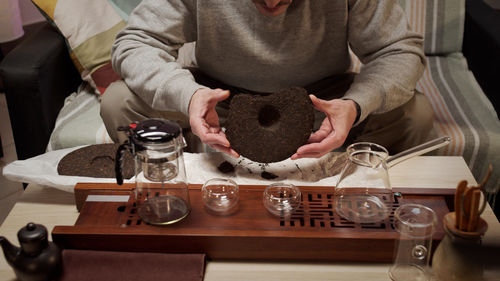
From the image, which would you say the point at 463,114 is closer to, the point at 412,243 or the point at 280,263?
the point at 412,243

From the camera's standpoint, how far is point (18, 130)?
1764 millimetres

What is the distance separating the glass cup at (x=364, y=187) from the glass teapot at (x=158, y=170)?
372mm

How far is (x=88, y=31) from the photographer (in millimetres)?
1991

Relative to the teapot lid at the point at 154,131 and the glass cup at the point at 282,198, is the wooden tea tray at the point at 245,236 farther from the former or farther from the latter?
the teapot lid at the point at 154,131

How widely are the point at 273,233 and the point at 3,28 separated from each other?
1.91 m

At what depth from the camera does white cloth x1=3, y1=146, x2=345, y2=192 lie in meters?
1.28

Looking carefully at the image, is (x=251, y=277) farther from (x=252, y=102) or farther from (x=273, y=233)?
(x=252, y=102)

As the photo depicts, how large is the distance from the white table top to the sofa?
14.8 inches

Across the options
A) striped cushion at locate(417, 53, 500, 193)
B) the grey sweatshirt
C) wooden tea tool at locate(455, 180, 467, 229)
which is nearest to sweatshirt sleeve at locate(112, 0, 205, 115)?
the grey sweatshirt

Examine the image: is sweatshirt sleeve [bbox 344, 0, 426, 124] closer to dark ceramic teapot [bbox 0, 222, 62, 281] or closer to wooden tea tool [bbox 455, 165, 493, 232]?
wooden tea tool [bbox 455, 165, 493, 232]

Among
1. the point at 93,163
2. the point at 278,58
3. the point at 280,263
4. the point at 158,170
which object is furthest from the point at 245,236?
the point at 278,58

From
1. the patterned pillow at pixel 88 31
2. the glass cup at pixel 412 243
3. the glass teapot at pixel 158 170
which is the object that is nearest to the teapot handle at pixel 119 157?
the glass teapot at pixel 158 170

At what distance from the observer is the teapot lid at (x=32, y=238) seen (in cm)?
93

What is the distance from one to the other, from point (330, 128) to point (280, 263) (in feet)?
1.46
